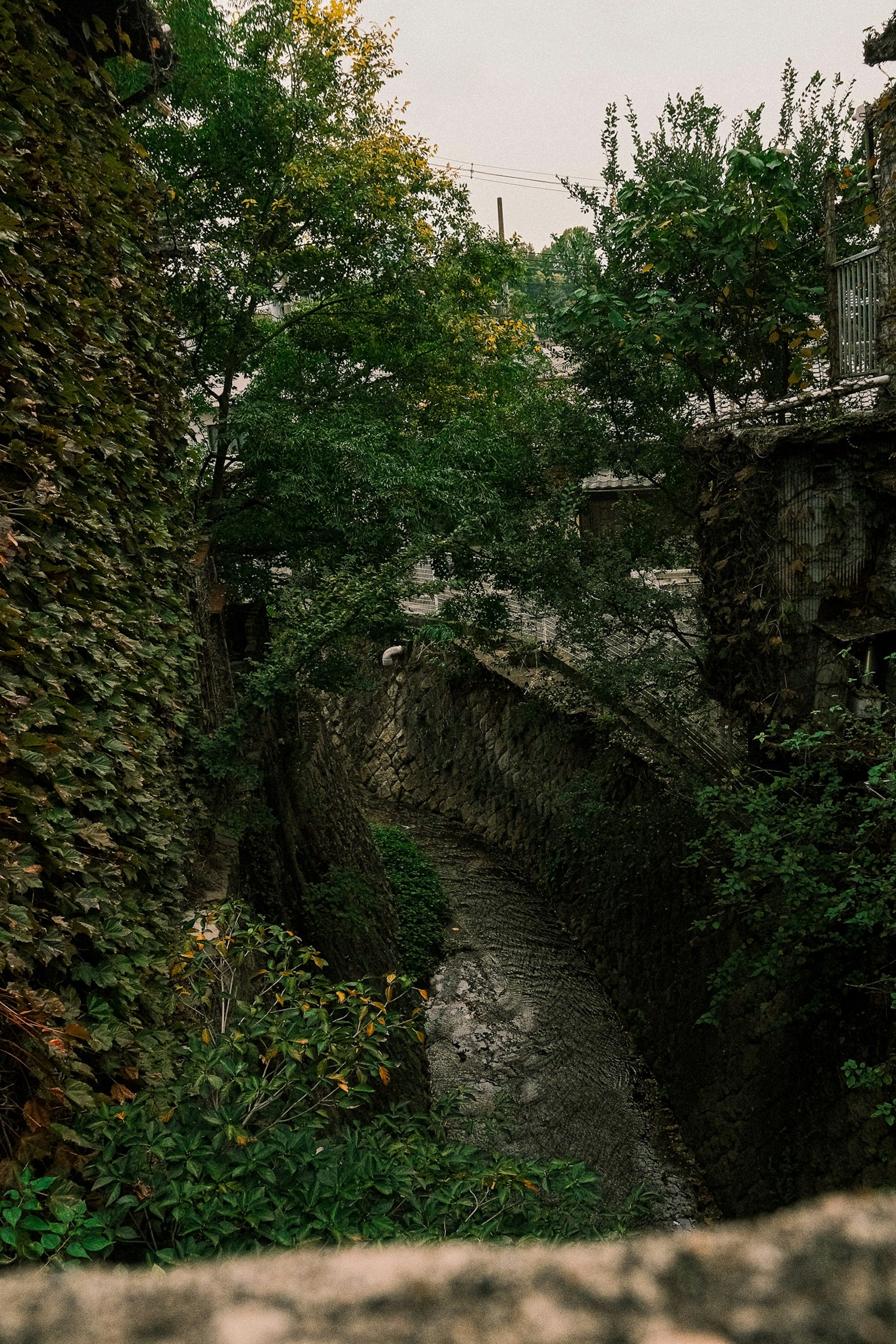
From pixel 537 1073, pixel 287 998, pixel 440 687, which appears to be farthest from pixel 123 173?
pixel 440 687

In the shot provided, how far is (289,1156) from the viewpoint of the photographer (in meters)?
3.31

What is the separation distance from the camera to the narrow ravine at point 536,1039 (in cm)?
979

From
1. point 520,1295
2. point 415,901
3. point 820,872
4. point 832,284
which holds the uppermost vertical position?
point 832,284

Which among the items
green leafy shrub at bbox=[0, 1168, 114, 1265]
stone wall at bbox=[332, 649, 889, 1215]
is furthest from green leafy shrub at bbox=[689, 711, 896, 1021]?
green leafy shrub at bbox=[0, 1168, 114, 1265]

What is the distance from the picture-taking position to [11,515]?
13.6 ft

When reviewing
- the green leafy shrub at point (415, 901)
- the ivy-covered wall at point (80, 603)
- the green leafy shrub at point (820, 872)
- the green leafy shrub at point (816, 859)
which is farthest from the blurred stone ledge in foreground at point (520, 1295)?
the green leafy shrub at point (415, 901)

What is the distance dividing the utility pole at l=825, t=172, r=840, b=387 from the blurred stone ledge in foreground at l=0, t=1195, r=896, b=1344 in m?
10.6

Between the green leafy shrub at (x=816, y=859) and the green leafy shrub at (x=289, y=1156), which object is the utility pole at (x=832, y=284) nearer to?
the green leafy shrub at (x=816, y=859)

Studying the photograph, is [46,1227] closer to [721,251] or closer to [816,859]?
[816,859]

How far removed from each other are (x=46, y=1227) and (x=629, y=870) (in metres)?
11.1

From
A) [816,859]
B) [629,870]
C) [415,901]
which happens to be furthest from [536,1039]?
[816,859]

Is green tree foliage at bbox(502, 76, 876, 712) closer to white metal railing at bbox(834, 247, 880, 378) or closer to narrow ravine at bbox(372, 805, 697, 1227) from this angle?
white metal railing at bbox(834, 247, 880, 378)

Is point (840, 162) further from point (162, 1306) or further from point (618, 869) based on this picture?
point (162, 1306)

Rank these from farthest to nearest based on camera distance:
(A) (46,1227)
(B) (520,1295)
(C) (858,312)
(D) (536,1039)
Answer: (D) (536,1039)
(C) (858,312)
(A) (46,1227)
(B) (520,1295)
